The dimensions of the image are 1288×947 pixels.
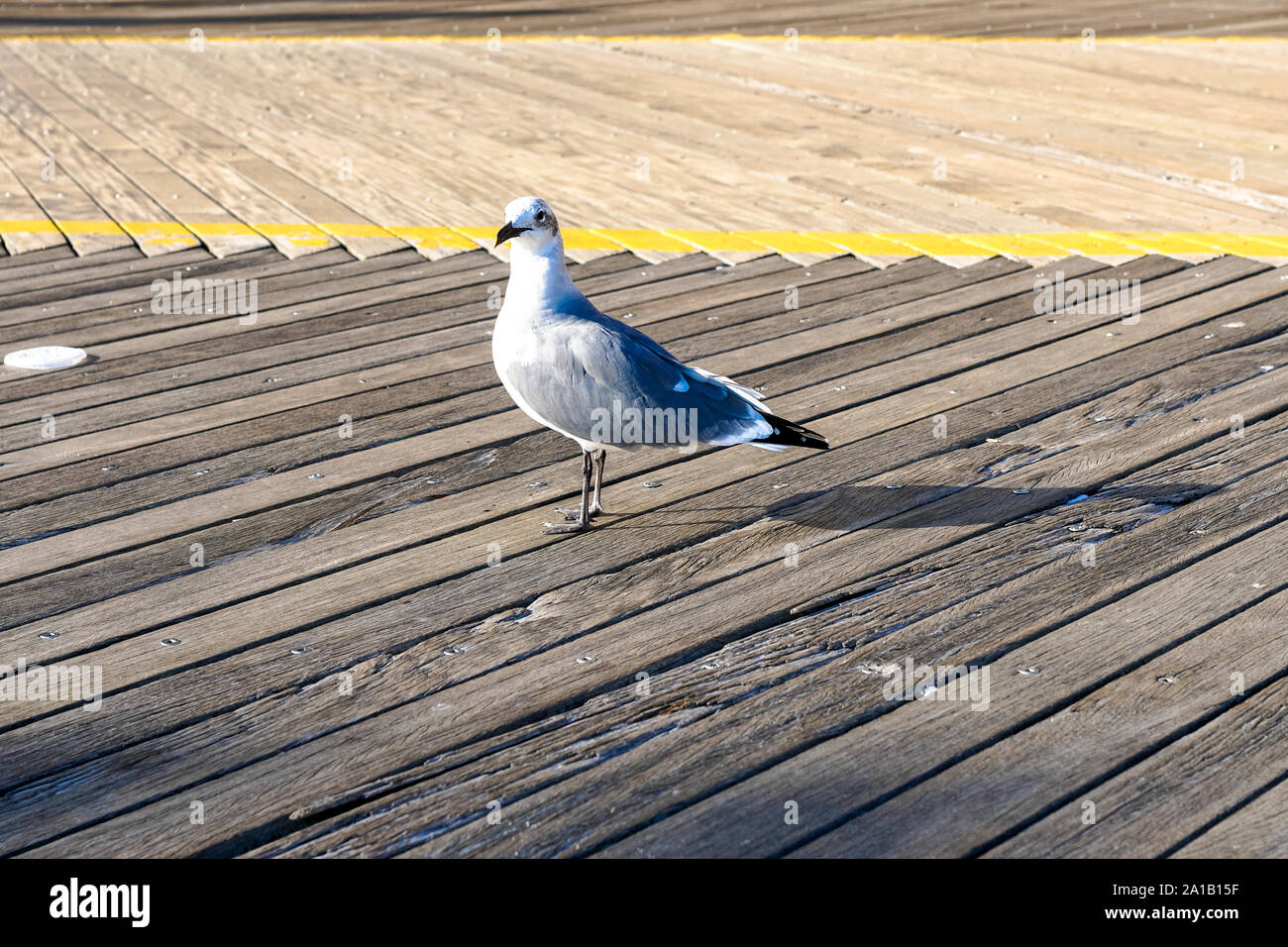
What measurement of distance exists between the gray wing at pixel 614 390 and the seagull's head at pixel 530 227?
22 cm

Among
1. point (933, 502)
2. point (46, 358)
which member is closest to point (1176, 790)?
point (933, 502)

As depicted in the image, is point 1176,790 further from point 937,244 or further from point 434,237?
point 434,237

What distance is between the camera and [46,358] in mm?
4656

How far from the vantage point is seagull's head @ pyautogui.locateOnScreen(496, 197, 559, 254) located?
343 cm

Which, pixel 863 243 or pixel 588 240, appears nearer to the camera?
pixel 863 243

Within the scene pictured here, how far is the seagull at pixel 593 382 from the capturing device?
11.0 feet

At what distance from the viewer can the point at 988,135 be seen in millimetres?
8047

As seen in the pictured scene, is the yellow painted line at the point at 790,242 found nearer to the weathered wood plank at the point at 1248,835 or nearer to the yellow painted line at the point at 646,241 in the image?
the yellow painted line at the point at 646,241

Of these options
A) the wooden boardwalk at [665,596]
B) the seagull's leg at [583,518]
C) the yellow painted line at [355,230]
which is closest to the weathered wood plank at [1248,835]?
the wooden boardwalk at [665,596]

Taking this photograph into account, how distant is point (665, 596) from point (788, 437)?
0.51m

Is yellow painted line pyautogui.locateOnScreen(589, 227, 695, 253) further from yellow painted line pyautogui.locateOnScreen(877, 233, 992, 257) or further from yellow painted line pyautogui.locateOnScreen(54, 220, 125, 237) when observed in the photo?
yellow painted line pyautogui.locateOnScreen(54, 220, 125, 237)
